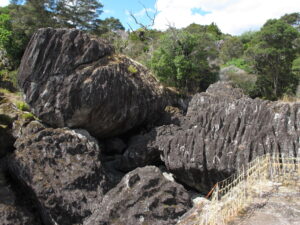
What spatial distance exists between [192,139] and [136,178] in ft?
9.18

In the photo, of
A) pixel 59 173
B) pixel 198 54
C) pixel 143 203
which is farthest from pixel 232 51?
pixel 143 203

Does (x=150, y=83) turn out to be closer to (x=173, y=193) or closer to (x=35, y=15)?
(x=173, y=193)

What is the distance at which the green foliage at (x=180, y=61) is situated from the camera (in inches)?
840

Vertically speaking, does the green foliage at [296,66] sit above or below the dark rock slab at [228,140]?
above

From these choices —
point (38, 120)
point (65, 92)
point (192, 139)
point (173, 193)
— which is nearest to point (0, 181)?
point (38, 120)

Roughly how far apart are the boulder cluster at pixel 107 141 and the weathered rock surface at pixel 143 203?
1.1 inches

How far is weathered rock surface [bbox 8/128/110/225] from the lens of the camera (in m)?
9.04

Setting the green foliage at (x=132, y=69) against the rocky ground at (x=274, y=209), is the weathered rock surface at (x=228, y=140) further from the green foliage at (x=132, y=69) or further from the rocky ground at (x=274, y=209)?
the green foliage at (x=132, y=69)

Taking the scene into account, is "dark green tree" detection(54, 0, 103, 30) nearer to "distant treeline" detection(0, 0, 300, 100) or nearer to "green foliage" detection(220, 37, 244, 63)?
"distant treeline" detection(0, 0, 300, 100)

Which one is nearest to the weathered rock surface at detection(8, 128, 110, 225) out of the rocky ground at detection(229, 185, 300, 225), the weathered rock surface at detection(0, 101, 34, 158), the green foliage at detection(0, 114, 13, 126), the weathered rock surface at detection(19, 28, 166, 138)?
the weathered rock surface at detection(0, 101, 34, 158)

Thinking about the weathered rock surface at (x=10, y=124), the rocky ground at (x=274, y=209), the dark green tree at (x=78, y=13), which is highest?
the dark green tree at (x=78, y=13)

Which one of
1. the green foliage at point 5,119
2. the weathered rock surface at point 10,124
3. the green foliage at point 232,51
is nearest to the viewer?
the weathered rock surface at point 10,124

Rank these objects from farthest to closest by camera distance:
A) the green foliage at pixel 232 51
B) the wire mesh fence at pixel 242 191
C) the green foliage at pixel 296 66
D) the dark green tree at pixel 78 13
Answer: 1. the green foliage at pixel 232 51
2. the dark green tree at pixel 78 13
3. the green foliage at pixel 296 66
4. the wire mesh fence at pixel 242 191

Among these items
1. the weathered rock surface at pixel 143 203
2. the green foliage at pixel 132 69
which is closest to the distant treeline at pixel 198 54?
the green foliage at pixel 132 69
